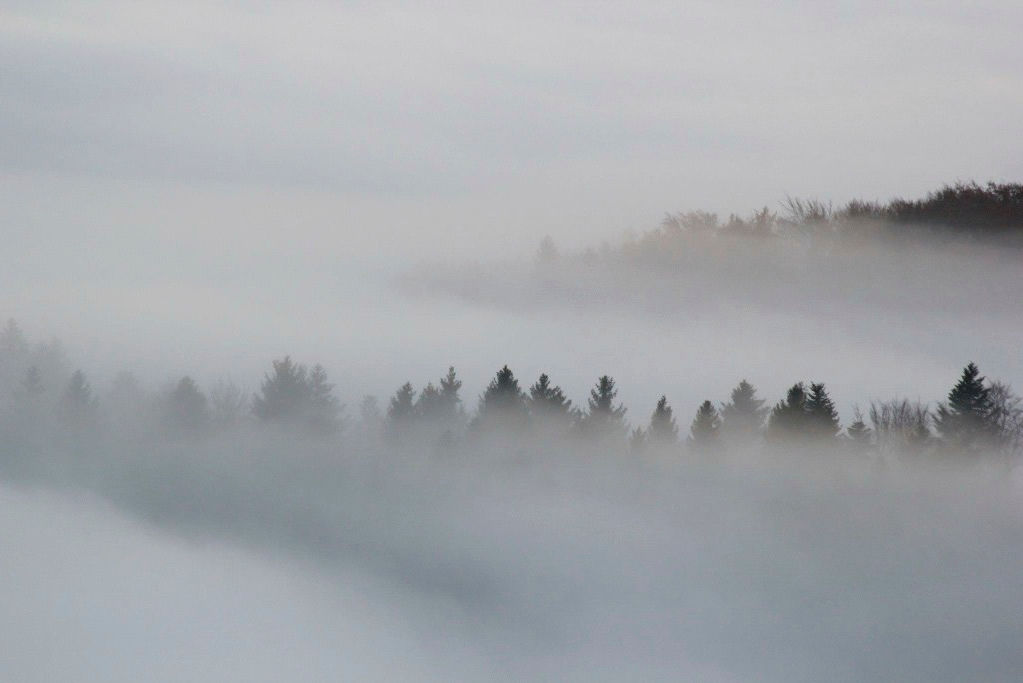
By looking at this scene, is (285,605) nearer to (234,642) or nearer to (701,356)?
(234,642)

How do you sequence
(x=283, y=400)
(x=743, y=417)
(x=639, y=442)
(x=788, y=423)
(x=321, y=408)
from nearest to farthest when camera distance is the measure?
1. (x=788, y=423)
2. (x=743, y=417)
3. (x=639, y=442)
4. (x=283, y=400)
5. (x=321, y=408)

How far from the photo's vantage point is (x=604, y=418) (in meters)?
65.6

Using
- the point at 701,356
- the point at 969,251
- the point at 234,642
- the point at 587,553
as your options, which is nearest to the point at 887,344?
the point at 969,251

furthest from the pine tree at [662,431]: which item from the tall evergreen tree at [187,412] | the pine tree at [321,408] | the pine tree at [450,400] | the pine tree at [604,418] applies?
the tall evergreen tree at [187,412]

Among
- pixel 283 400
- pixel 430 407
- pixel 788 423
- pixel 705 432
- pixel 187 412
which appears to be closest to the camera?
pixel 788 423

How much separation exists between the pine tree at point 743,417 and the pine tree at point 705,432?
1.58ft

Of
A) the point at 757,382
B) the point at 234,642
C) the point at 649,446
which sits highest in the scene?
the point at 757,382

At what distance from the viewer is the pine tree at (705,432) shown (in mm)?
60312

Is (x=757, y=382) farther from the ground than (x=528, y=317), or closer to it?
closer to it

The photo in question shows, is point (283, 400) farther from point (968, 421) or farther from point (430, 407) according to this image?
point (968, 421)

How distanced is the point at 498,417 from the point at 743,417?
11015 millimetres

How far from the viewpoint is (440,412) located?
7506cm

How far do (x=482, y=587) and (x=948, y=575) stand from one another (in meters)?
22.6

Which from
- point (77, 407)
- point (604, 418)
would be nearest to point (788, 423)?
point (604, 418)
